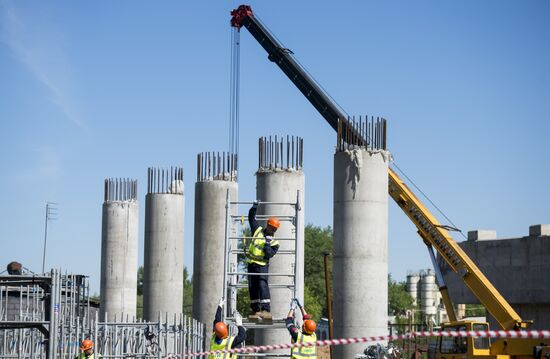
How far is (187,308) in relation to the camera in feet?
271

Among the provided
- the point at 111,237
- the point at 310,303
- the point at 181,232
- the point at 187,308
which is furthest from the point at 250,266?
the point at 187,308

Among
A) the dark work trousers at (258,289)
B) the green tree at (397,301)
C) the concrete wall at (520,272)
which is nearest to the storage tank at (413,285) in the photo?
the green tree at (397,301)

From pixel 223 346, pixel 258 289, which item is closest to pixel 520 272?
pixel 258 289

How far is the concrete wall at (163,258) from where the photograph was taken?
27172 mm

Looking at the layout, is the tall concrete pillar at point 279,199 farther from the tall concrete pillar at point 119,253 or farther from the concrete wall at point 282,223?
the tall concrete pillar at point 119,253

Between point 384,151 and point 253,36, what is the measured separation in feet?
28.7

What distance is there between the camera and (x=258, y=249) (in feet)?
48.3

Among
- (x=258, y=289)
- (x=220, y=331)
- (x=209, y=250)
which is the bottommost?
(x=220, y=331)

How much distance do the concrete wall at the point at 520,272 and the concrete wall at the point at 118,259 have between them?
10030mm

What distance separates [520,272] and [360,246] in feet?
35.5

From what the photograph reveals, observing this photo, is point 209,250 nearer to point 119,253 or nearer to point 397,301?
point 119,253

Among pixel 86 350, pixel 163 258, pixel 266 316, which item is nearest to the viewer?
pixel 86 350

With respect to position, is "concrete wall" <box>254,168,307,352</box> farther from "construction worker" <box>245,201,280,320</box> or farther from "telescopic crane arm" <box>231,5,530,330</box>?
"construction worker" <box>245,201,280,320</box>

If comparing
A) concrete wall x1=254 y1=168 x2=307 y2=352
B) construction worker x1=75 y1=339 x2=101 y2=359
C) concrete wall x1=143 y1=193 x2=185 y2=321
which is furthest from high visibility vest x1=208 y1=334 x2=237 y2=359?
concrete wall x1=143 y1=193 x2=185 y2=321
